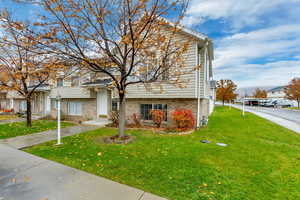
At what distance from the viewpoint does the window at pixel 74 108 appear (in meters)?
13.5

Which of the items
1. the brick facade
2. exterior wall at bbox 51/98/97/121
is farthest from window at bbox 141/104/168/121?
exterior wall at bbox 51/98/97/121

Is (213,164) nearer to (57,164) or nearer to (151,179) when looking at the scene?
(151,179)

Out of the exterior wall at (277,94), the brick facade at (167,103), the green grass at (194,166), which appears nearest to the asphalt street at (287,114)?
the brick facade at (167,103)

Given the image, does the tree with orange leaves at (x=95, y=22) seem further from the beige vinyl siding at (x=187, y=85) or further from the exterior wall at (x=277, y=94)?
the exterior wall at (x=277, y=94)

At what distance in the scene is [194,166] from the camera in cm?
397

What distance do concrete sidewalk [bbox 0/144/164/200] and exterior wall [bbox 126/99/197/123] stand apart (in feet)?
22.2

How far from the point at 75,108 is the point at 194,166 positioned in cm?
1318

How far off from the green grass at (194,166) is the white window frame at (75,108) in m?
7.84

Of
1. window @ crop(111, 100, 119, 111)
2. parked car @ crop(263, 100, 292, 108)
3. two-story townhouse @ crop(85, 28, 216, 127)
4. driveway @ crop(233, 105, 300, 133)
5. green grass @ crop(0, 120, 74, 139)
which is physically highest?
two-story townhouse @ crop(85, 28, 216, 127)

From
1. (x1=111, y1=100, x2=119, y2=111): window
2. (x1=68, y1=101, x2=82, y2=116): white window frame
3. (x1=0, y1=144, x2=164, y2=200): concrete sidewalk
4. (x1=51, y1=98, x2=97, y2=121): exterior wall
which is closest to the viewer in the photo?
(x1=0, y1=144, x2=164, y2=200): concrete sidewalk

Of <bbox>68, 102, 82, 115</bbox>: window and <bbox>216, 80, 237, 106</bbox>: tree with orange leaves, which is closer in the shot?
<bbox>68, 102, 82, 115</bbox>: window

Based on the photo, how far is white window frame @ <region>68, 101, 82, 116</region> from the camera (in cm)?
1347

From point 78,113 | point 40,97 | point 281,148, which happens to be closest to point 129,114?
point 78,113

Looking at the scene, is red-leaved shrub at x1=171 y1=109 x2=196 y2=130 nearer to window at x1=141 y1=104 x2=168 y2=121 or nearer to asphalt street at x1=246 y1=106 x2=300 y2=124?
window at x1=141 y1=104 x2=168 y2=121
